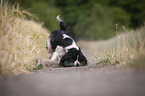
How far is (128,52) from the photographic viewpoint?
2.74 metres

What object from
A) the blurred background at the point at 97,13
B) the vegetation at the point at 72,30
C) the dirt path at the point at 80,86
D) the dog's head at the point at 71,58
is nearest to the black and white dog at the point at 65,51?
the dog's head at the point at 71,58

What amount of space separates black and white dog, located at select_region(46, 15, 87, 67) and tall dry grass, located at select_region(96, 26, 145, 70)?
1.74 feet

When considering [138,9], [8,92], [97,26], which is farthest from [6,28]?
[138,9]

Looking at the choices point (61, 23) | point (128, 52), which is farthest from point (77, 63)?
point (61, 23)

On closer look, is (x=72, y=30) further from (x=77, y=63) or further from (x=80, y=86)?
(x=80, y=86)

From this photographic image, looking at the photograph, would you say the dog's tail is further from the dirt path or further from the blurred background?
the blurred background

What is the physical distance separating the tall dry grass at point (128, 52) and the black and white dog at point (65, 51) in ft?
1.74

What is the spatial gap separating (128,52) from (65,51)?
1.45m

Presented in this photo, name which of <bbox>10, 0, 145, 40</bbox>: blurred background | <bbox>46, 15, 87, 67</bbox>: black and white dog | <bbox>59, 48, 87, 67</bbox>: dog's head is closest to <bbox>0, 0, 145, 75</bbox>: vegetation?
<bbox>10, 0, 145, 40</bbox>: blurred background

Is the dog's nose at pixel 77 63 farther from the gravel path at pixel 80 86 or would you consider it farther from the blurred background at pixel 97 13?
the blurred background at pixel 97 13

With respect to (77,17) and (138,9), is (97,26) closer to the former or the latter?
(77,17)

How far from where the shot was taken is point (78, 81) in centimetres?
158

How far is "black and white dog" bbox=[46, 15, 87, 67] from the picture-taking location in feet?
11.4

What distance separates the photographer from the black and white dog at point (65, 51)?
348cm
